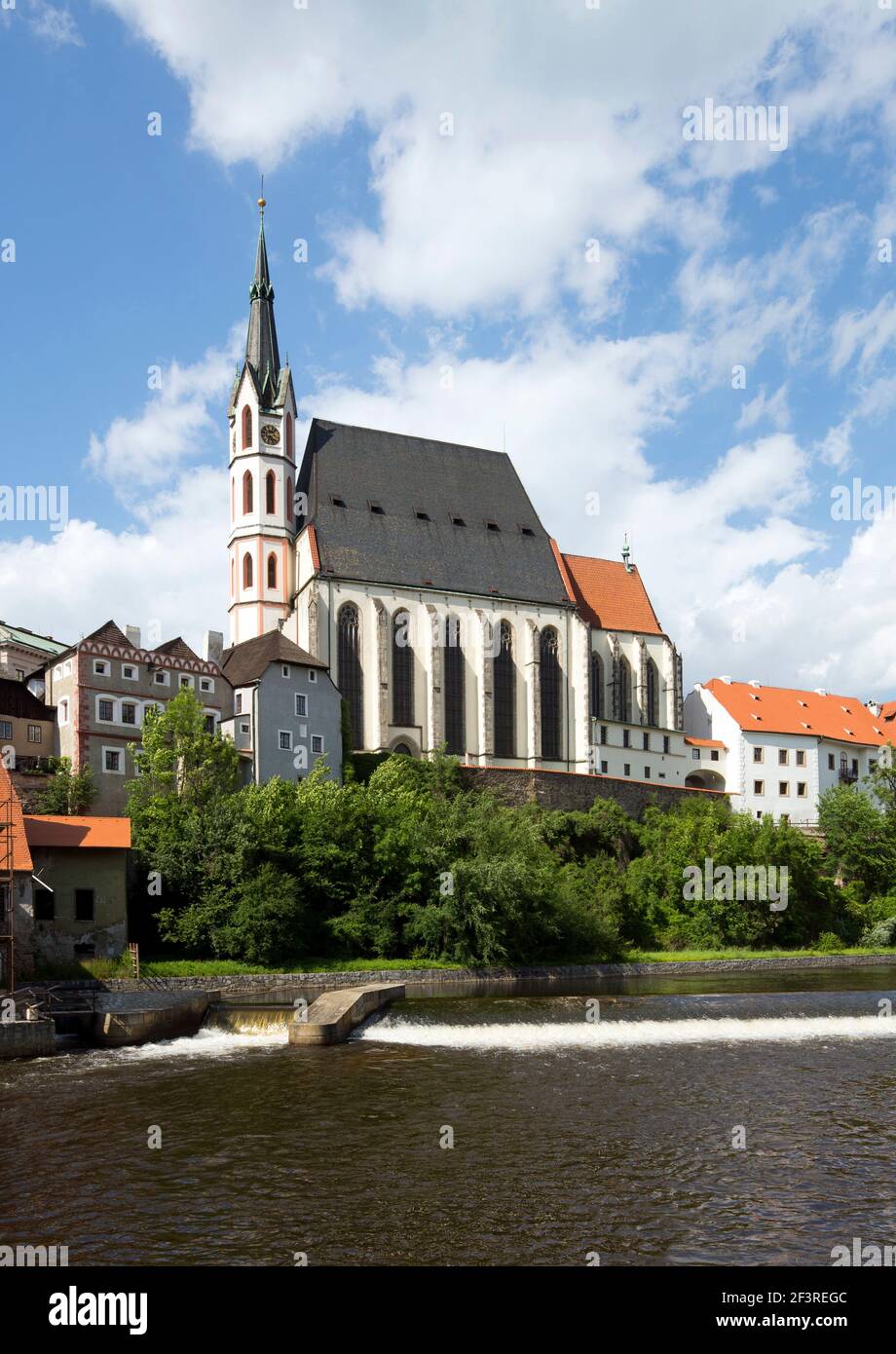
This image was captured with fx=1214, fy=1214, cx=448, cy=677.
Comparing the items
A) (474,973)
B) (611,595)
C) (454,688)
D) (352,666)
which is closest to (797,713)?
(611,595)

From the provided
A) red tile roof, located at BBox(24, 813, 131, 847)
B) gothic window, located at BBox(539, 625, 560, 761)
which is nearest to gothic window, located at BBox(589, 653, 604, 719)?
gothic window, located at BBox(539, 625, 560, 761)

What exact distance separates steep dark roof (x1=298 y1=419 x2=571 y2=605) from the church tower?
2.41 metres

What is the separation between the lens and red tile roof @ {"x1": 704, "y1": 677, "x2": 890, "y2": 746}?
297 ft

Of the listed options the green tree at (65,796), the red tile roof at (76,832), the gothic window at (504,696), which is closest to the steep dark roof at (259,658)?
the green tree at (65,796)

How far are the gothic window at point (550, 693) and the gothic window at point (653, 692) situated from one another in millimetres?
9219

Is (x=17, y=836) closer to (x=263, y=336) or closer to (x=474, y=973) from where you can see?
(x=474, y=973)

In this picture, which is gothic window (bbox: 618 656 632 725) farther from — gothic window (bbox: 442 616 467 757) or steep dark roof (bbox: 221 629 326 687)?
steep dark roof (bbox: 221 629 326 687)

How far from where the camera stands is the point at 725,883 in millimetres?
63531

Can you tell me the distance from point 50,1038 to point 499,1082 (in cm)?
1216

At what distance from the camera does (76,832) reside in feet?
143

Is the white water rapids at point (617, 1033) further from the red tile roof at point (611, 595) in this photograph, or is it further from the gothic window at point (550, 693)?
the red tile roof at point (611, 595)

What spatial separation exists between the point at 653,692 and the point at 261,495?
32.2 m
